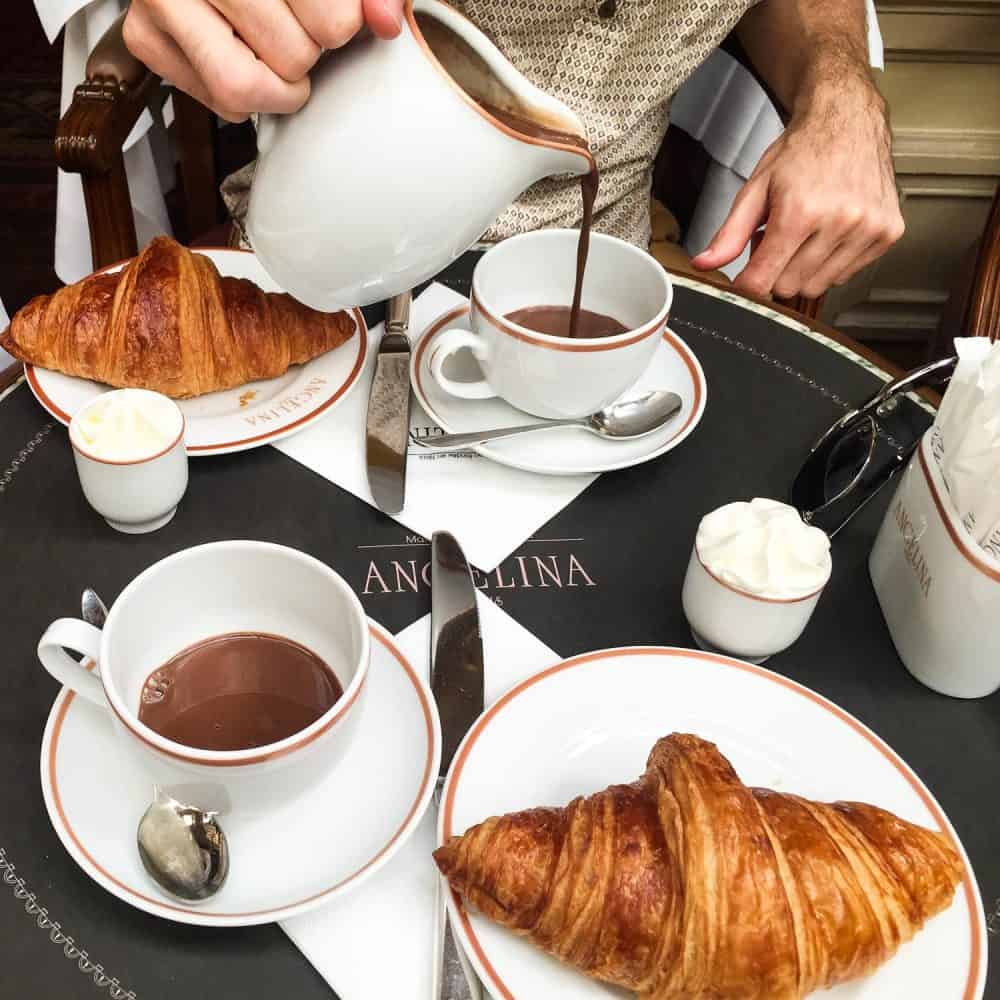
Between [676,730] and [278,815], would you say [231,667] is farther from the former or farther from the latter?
[676,730]

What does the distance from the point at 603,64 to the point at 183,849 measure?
114cm

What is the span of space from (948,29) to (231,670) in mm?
2181

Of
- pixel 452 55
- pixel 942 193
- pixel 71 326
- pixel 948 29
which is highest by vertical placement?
pixel 452 55

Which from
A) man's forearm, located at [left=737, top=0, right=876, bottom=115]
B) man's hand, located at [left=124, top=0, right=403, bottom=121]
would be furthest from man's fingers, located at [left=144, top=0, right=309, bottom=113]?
man's forearm, located at [left=737, top=0, right=876, bottom=115]

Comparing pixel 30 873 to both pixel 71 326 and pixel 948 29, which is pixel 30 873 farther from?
pixel 948 29

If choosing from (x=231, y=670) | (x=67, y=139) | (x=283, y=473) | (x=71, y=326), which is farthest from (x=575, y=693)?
(x=67, y=139)

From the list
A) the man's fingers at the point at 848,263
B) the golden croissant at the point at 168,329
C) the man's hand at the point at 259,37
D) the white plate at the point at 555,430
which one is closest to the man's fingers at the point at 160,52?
the man's hand at the point at 259,37

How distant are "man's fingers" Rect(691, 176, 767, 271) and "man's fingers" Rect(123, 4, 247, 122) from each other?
488 mm

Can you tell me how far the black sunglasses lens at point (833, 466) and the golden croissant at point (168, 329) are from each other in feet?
1.63

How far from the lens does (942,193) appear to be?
7.70 feet

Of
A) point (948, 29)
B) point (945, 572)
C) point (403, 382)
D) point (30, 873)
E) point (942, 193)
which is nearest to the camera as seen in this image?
point (30, 873)

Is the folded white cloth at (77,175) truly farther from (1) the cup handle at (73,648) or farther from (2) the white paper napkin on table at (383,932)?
(2) the white paper napkin on table at (383,932)

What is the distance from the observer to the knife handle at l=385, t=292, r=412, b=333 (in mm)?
1097

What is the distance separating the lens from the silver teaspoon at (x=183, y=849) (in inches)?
24.7
